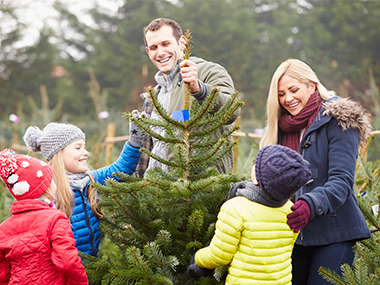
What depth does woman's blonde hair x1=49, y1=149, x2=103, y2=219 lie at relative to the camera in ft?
7.89

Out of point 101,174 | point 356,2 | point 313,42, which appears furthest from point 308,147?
point 356,2

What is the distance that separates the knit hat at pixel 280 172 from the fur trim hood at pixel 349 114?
1.47 ft

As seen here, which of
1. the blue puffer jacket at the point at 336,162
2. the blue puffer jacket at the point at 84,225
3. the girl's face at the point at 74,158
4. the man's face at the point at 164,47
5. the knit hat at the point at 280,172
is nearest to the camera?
the knit hat at the point at 280,172

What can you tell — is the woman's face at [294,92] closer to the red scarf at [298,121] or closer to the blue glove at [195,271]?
the red scarf at [298,121]

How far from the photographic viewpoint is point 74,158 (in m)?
2.55

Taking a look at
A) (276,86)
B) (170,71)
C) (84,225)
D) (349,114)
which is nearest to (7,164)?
(84,225)

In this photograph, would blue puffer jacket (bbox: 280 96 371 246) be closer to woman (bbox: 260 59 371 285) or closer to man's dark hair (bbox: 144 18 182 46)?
woman (bbox: 260 59 371 285)

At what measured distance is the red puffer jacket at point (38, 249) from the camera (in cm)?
190

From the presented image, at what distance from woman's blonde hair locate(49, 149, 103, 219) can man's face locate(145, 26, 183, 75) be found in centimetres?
93

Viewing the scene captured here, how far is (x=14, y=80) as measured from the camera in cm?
2675

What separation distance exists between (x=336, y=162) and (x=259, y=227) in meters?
0.56

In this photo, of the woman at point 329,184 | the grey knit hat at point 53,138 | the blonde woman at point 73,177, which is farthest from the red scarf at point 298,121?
the grey knit hat at point 53,138

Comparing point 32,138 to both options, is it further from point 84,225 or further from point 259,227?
point 259,227

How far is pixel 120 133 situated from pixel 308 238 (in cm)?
1059
